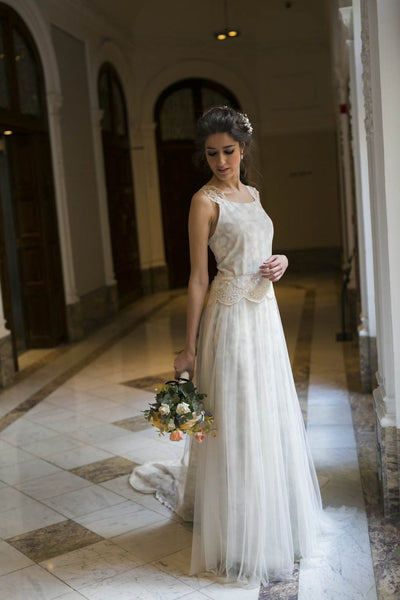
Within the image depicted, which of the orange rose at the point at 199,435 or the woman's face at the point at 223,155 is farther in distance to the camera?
the woman's face at the point at 223,155

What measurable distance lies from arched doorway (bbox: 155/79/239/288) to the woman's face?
1120cm

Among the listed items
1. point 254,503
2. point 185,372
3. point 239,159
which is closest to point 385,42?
point 239,159

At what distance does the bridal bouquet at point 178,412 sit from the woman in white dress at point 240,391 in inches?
7.1

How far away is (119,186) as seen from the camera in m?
12.8

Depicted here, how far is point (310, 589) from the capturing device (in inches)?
119

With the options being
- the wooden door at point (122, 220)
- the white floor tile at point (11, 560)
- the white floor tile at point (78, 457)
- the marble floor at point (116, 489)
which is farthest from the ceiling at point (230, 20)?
the white floor tile at point (11, 560)

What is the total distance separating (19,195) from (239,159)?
6336mm

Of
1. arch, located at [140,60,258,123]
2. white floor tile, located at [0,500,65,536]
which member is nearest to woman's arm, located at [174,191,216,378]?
white floor tile, located at [0,500,65,536]

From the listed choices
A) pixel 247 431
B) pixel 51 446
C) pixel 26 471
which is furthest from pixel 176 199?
pixel 247 431

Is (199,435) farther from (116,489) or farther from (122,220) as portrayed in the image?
(122,220)

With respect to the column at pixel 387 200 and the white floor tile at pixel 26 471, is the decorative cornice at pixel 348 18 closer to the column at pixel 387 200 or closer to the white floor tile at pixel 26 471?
the column at pixel 387 200

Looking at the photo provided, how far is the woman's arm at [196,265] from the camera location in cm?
319

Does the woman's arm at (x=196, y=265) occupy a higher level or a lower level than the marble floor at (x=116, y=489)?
higher

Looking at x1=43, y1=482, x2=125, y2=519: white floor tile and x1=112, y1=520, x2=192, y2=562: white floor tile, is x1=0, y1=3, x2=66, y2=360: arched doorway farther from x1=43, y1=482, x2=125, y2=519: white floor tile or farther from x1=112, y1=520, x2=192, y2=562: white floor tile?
x1=112, y1=520, x2=192, y2=562: white floor tile
